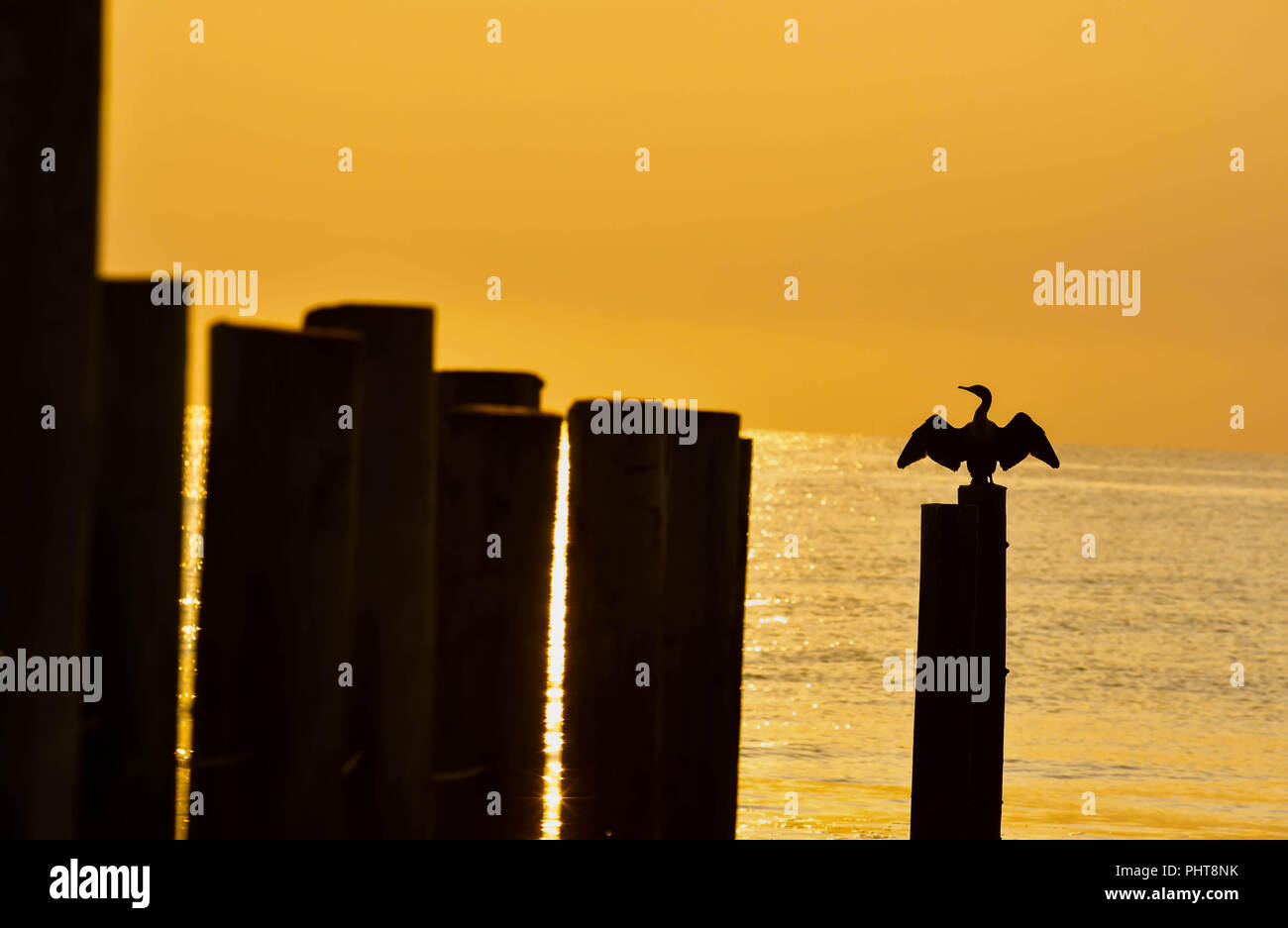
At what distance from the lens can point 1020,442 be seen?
298 inches

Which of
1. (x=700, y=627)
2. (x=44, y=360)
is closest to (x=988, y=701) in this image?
(x=700, y=627)

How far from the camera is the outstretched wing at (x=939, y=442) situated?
24.3 ft

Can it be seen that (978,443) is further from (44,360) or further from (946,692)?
(44,360)

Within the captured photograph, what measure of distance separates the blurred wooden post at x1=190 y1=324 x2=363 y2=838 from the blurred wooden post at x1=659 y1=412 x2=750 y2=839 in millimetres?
3211

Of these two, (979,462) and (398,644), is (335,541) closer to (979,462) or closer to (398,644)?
(398,644)

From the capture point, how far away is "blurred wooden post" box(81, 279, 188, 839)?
12.8 feet

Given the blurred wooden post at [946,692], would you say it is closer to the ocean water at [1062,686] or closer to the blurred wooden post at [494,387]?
the blurred wooden post at [494,387]

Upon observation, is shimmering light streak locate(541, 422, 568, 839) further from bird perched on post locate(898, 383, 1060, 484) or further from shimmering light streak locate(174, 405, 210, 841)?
bird perched on post locate(898, 383, 1060, 484)

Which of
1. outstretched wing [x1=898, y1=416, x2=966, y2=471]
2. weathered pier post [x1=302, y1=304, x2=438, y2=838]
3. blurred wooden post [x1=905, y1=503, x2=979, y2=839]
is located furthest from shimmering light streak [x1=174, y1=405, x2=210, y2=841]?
outstretched wing [x1=898, y1=416, x2=966, y2=471]

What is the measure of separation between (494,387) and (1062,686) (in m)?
25.3

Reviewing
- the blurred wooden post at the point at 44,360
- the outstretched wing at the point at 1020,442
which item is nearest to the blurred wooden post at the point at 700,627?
the outstretched wing at the point at 1020,442

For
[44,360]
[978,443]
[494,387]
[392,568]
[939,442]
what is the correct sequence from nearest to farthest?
[44,360], [392,568], [494,387], [978,443], [939,442]

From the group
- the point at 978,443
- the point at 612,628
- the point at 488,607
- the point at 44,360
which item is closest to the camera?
the point at 44,360
